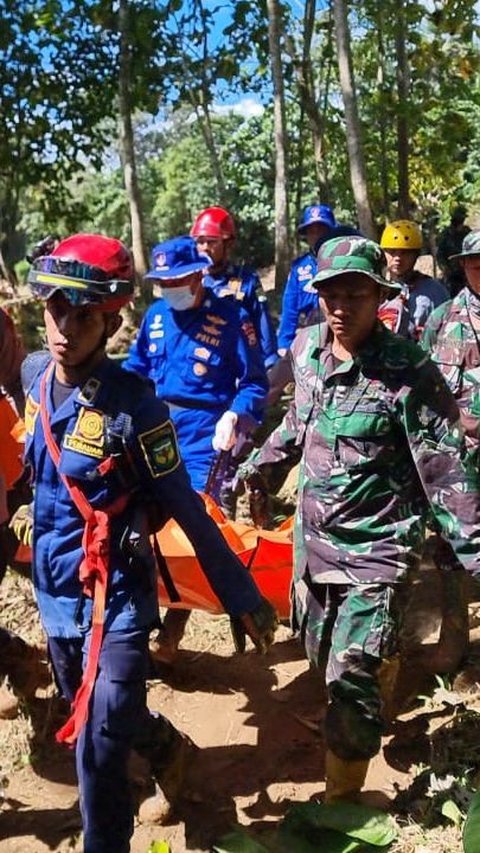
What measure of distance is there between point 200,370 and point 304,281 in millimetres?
2407

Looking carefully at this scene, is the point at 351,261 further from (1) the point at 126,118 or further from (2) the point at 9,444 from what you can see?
(1) the point at 126,118

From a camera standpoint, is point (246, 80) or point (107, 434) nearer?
point (107, 434)

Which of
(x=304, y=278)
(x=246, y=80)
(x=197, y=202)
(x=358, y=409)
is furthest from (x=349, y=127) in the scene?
(x=197, y=202)

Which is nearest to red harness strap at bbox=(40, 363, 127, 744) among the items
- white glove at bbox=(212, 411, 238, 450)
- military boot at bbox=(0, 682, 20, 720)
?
military boot at bbox=(0, 682, 20, 720)

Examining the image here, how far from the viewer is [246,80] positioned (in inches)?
526

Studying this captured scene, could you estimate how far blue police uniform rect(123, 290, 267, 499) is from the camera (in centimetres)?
452

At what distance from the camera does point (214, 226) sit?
219 inches

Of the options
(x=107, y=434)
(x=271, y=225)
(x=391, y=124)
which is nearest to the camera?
(x=107, y=434)

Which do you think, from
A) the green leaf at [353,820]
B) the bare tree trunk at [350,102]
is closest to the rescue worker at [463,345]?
the green leaf at [353,820]

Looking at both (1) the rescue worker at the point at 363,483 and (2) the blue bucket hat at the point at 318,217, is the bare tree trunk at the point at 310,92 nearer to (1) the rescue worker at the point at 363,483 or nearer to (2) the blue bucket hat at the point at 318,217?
(2) the blue bucket hat at the point at 318,217

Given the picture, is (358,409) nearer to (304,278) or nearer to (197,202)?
(304,278)

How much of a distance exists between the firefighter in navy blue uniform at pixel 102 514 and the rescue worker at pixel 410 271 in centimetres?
297

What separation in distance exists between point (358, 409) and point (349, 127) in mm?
4914

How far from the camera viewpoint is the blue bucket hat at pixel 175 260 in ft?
14.3
